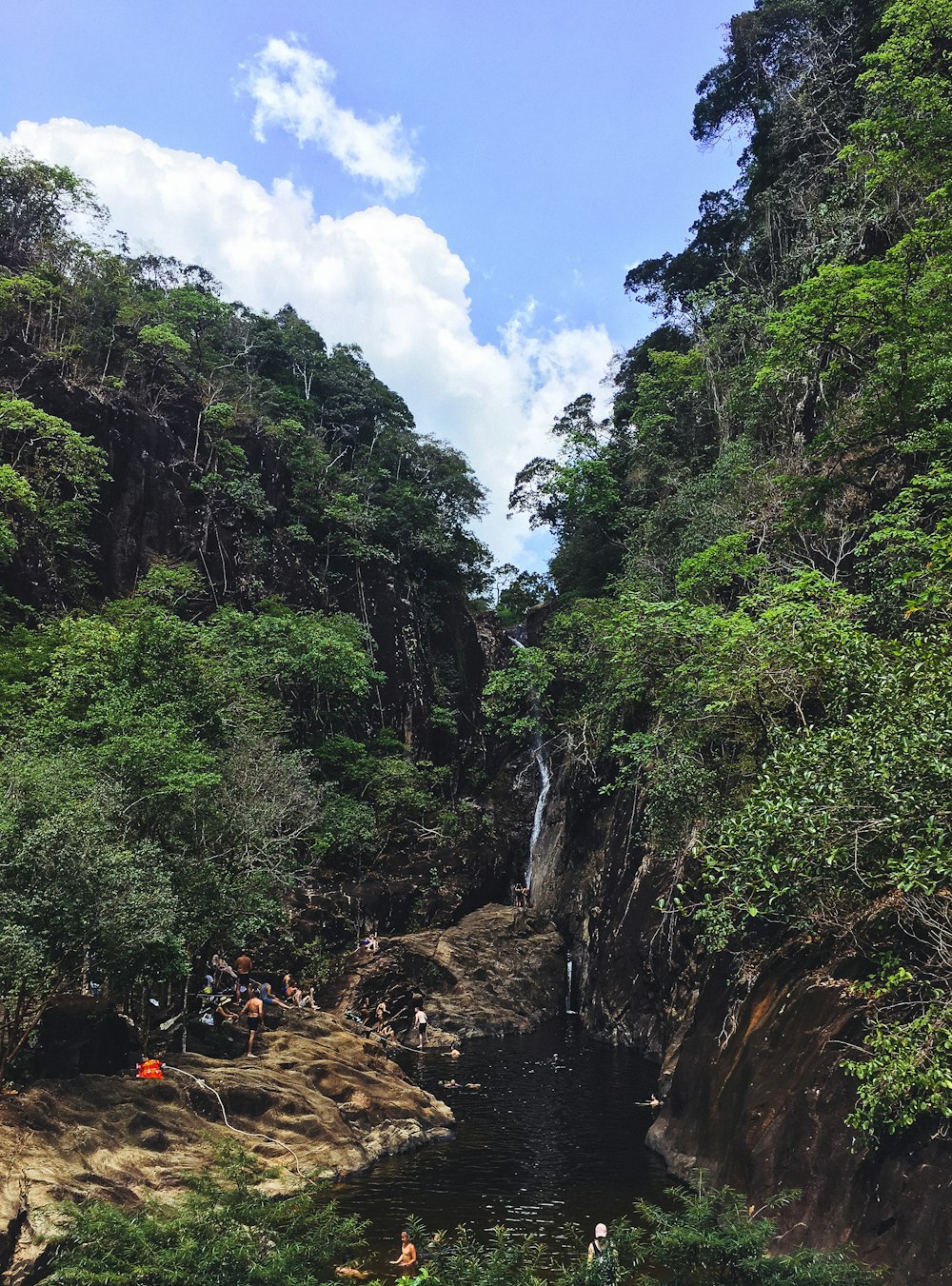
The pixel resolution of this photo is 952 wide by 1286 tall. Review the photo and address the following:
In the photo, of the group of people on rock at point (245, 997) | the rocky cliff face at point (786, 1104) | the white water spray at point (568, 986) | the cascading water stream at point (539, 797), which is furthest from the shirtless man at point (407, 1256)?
the cascading water stream at point (539, 797)

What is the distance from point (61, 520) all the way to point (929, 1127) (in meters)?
27.7

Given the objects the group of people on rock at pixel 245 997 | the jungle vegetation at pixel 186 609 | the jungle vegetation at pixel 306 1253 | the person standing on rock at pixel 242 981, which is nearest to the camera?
the jungle vegetation at pixel 306 1253

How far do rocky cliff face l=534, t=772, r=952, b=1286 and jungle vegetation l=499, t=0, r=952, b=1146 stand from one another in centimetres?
55

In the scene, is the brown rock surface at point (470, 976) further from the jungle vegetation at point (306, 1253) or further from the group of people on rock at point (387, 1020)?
the jungle vegetation at point (306, 1253)

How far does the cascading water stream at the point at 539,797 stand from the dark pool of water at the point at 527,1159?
1241cm

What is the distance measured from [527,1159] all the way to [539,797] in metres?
21.8

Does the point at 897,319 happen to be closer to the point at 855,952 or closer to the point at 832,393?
the point at 832,393

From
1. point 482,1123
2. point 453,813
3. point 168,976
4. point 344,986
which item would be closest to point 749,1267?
point 168,976

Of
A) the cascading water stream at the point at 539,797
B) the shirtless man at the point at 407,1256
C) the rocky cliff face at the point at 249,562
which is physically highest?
the rocky cliff face at the point at 249,562

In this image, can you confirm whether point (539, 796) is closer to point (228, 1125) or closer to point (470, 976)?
point (470, 976)

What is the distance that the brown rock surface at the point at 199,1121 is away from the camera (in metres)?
10.3

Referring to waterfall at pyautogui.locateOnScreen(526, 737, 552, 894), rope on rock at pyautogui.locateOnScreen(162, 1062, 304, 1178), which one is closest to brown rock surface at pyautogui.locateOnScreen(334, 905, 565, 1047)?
waterfall at pyautogui.locateOnScreen(526, 737, 552, 894)

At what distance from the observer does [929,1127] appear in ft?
26.4

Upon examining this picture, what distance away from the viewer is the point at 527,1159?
566 inches
